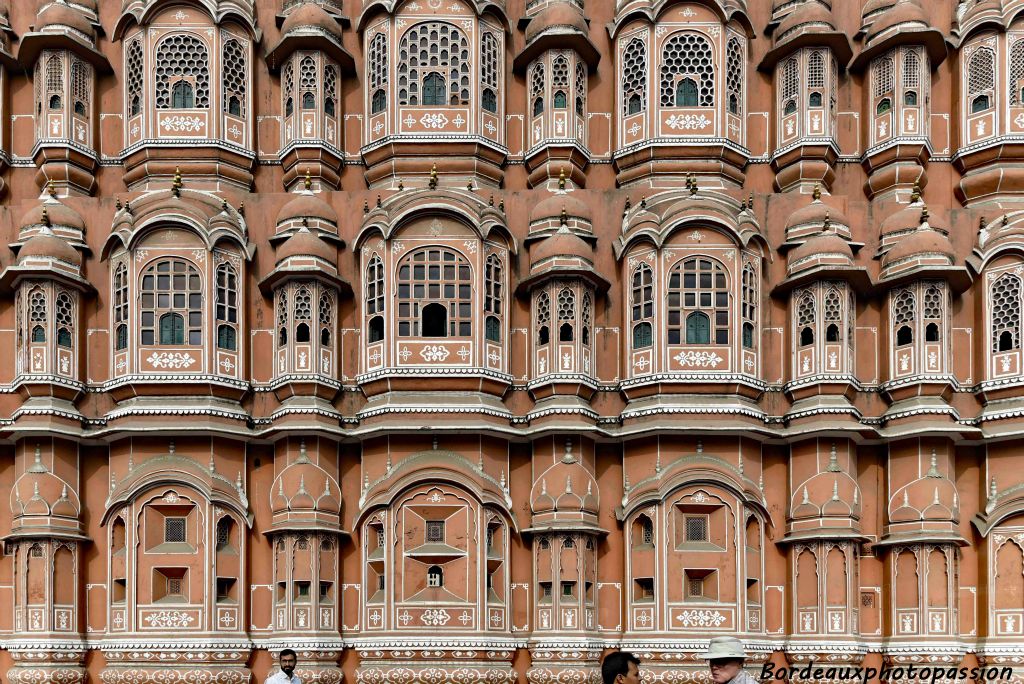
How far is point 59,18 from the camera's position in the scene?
83.4 feet

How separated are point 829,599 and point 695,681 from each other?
2827 mm

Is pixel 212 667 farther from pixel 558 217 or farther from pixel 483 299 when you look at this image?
pixel 558 217

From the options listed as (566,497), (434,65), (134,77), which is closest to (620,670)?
(566,497)

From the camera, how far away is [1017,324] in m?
23.9

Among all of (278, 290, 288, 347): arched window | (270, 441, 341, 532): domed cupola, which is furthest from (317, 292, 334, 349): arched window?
(270, 441, 341, 532): domed cupola

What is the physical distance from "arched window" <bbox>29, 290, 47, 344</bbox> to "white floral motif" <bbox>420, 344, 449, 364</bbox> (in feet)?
22.8

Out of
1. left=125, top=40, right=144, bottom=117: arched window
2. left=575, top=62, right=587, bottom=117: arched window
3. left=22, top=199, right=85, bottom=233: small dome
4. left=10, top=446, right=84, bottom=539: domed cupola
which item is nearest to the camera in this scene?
left=10, top=446, right=84, bottom=539: domed cupola

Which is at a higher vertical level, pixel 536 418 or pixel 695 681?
pixel 536 418

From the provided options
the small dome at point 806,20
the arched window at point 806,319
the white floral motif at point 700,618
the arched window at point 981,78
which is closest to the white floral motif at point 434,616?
the white floral motif at point 700,618

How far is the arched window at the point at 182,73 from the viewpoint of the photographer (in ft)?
83.8

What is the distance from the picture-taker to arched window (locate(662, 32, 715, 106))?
25.6 meters

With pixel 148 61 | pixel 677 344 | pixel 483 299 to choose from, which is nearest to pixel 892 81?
pixel 677 344

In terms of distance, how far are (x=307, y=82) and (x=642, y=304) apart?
8.08m

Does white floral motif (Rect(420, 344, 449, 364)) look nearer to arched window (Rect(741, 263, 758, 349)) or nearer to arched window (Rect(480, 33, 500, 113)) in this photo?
arched window (Rect(480, 33, 500, 113))
